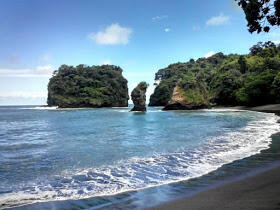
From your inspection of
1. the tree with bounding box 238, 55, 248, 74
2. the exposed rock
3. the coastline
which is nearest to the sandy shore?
the coastline

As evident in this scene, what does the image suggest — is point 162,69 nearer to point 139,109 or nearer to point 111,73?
point 111,73

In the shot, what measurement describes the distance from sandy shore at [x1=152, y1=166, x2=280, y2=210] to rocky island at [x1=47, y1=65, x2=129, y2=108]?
11643 centimetres

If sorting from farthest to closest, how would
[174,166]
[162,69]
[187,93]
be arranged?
1. [162,69]
2. [187,93]
3. [174,166]

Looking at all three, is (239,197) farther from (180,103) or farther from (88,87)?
(88,87)

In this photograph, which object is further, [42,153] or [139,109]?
[139,109]

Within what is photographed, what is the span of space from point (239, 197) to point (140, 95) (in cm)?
6855

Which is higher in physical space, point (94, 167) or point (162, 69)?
point (162, 69)

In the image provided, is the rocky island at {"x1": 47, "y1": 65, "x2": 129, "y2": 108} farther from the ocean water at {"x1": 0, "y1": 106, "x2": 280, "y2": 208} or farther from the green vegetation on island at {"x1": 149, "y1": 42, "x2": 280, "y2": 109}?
the ocean water at {"x1": 0, "y1": 106, "x2": 280, "y2": 208}

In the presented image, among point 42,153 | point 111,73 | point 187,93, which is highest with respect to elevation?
point 111,73

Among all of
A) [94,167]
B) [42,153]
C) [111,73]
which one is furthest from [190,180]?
[111,73]

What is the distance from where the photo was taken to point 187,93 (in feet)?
251

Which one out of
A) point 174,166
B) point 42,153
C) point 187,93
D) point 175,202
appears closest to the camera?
point 175,202

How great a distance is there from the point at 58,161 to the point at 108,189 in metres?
5.45

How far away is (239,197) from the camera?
6844 millimetres
